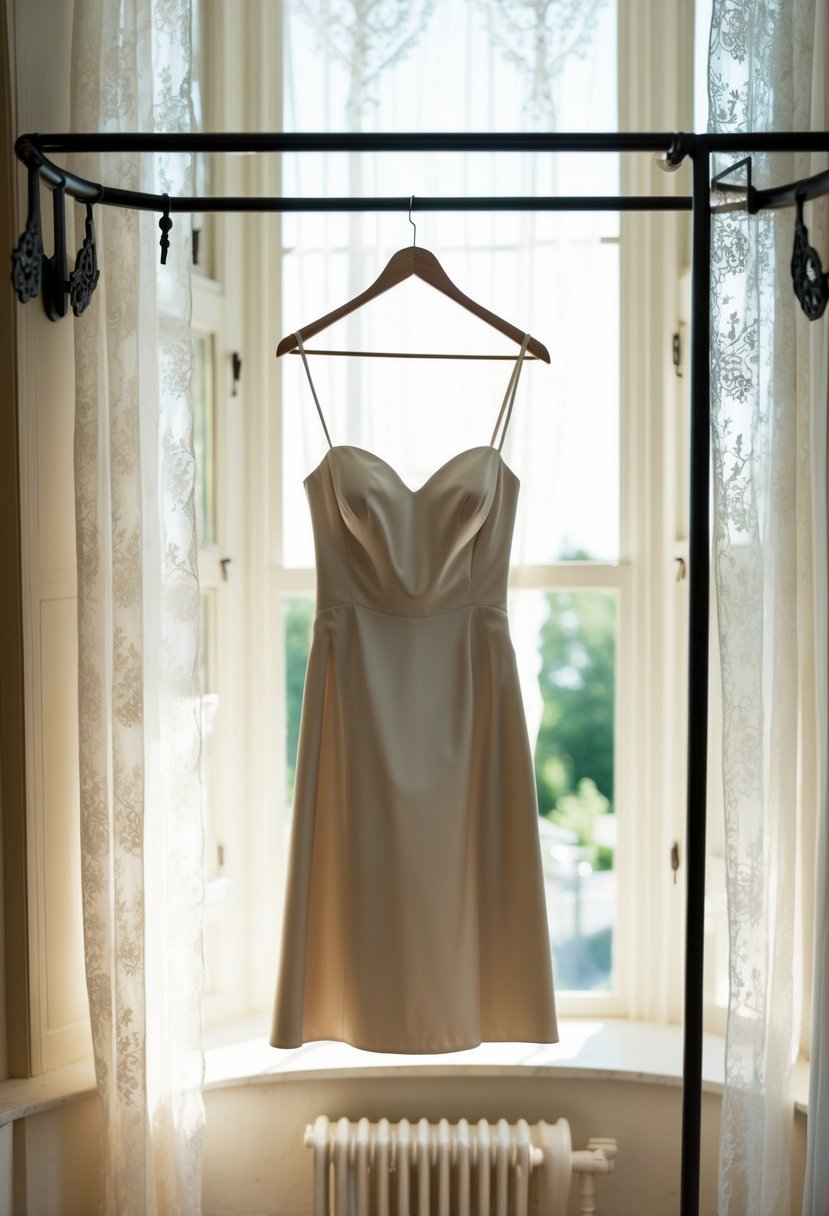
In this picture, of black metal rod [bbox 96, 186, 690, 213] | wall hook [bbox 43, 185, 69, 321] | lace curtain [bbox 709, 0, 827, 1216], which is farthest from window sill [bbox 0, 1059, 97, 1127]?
black metal rod [bbox 96, 186, 690, 213]

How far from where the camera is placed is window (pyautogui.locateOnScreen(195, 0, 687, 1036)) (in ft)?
7.17

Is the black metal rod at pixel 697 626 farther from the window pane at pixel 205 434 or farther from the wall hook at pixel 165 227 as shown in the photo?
the window pane at pixel 205 434

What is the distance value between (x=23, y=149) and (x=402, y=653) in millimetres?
942

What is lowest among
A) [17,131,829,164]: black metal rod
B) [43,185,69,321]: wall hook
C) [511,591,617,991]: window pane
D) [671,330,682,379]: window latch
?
[511,591,617,991]: window pane

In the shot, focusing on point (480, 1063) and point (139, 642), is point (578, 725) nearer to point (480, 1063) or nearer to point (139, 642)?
point (480, 1063)

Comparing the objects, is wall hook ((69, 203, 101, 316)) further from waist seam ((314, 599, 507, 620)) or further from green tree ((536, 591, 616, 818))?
green tree ((536, 591, 616, 818))

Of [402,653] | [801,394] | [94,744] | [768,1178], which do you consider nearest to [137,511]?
[94,744]

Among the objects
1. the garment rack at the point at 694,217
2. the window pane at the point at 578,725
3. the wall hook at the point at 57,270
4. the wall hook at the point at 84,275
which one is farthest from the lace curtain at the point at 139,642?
the window pane at the point at 578,725

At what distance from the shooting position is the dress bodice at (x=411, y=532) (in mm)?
1728

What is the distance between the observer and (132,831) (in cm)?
181

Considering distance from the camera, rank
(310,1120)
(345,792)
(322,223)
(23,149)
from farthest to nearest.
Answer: (322,223) → (310,1120) → (345,792) → (23,149)

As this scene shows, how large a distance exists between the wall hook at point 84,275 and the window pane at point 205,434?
0.61 meters

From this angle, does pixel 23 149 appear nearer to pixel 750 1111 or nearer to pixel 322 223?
pixel 322 223

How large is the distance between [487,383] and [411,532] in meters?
0.56
